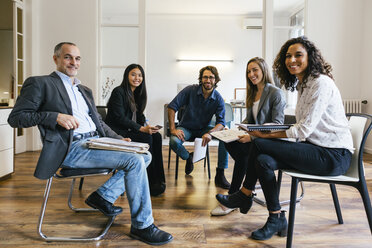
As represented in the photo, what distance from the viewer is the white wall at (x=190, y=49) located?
7273mm

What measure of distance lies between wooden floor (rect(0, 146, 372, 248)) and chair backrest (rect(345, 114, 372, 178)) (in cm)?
42

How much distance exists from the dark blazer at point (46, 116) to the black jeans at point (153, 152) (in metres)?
0.86

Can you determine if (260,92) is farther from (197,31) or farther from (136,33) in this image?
(197,31)

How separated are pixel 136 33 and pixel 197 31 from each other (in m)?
3.25

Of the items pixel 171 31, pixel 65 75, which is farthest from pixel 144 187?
pixel 171 31

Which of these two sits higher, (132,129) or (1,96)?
(1,96)

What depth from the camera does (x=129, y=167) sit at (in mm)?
1549

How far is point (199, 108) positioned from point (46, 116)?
5.46ft

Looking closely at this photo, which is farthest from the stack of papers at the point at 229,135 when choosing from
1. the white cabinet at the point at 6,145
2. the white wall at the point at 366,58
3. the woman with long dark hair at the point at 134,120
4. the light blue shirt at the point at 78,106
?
the white wall at the point at 366,58

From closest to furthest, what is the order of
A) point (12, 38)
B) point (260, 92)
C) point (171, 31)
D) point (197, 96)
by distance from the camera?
1. point (260, 92)
2. point (197, 96)
3. point (12, 38)
4. point (171, 31)

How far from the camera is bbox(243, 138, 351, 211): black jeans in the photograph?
1.44 meters

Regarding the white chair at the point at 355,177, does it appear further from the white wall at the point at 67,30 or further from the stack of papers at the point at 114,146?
the white wall at the point at 67,30

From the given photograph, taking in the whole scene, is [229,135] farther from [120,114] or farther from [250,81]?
[120,114]

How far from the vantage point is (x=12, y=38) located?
425cm
